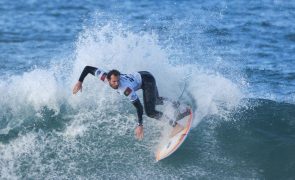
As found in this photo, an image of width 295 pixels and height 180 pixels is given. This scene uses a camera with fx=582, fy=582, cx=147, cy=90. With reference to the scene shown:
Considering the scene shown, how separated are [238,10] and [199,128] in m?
14.9

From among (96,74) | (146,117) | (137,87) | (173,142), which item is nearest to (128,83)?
(137,87)

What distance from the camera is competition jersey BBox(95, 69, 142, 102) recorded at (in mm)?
11945

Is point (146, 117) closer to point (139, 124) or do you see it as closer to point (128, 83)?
point (128, 83)

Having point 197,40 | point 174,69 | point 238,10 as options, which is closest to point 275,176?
point 174,69

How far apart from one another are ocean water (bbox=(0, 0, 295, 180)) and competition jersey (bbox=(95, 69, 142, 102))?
4.87 feet

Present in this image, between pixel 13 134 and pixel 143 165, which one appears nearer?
pixel 143 165

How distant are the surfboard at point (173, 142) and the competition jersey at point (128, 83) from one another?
140cm

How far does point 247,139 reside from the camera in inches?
531

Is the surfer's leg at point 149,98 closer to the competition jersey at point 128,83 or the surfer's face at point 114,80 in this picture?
the competition jersey at point 128,83

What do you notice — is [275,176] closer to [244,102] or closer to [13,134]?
[244,102]

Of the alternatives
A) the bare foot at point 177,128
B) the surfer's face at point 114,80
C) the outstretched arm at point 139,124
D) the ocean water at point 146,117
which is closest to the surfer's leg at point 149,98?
the bare foot at point 177,128

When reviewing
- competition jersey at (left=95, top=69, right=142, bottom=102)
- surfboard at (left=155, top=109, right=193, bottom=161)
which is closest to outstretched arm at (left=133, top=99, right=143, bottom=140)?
competition jersey at (left=95, top=69, right=142, bottom=102)

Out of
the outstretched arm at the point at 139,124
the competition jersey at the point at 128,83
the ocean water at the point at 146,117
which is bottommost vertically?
the ocean water at the point at 146,117

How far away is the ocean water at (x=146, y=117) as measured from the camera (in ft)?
40.9
